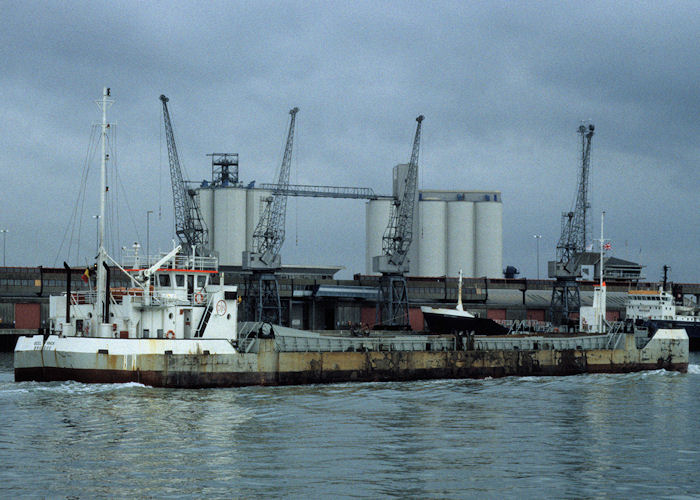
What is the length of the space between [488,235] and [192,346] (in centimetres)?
8610

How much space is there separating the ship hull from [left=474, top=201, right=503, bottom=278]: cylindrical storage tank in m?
66.0

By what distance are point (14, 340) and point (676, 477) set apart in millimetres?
71779

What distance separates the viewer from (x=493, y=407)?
1544 inches

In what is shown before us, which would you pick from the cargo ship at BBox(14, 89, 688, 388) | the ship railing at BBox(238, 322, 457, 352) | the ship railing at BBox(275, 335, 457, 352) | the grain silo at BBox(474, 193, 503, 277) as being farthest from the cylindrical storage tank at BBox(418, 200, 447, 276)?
the ship railing at BBox(238, 322, 457, 352)

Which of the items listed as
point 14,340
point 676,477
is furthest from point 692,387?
point 14,340

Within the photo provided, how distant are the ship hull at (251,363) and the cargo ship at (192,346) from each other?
2.1 inches

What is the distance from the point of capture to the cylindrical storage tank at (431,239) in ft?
399

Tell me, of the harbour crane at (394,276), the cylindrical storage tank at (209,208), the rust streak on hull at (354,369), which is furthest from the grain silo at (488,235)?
the rust streak on hull at (354,369)

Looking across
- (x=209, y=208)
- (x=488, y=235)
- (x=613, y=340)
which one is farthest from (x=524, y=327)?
(x=488, y=235)

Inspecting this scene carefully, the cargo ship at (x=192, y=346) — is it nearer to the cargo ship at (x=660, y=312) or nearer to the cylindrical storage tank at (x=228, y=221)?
the cargo ship at (x=660, y=312)

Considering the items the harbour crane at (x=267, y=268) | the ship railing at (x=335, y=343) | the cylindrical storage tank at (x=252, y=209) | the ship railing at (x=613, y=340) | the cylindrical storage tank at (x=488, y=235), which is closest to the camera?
the ship railing at (x=335, y=343)

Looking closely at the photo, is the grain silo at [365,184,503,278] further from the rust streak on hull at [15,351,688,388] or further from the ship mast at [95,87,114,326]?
the ship mast at [95,87,114,326]

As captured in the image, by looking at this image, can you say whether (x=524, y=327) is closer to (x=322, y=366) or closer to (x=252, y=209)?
(x=322, y=366)

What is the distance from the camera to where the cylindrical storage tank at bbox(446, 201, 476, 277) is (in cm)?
12294
